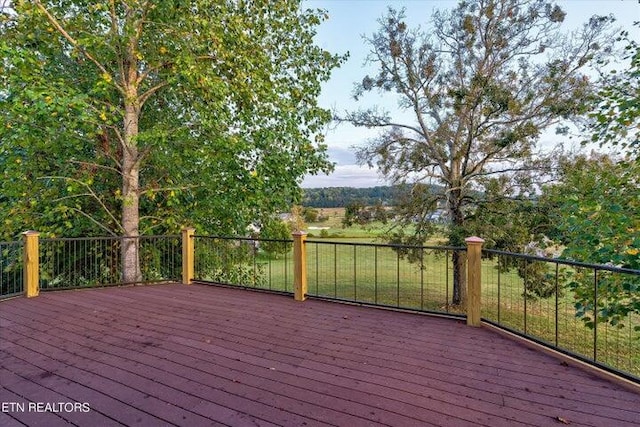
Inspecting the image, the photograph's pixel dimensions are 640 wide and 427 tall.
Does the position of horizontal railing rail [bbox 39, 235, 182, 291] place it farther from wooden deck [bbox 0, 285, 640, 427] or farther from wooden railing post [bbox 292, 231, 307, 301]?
wooden railing post [bbox 292, 231, 307, 301]

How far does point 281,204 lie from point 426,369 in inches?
216

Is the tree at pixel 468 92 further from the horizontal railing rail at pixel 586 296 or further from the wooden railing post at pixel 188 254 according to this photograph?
the wooden railing post at pixel 188 254

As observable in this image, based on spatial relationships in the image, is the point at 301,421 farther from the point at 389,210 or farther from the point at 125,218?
the point at 389,210

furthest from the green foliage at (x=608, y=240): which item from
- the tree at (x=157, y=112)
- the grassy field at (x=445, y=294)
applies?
the tree at (x=157, y=112)

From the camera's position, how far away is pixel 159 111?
7.91m

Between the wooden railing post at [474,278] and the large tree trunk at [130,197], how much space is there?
573 centimetres

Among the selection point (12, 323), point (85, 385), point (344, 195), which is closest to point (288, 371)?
point (85, 385)

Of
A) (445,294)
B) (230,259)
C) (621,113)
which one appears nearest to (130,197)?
(230,259)

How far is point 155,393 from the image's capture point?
239 cm

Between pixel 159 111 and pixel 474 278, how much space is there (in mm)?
7319

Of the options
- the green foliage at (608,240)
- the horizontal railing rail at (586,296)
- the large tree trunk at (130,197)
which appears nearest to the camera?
the horizontal railing rail at (586,296)

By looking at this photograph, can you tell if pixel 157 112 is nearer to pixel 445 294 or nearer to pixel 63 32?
pixel 63 32

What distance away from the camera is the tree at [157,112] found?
5816mm

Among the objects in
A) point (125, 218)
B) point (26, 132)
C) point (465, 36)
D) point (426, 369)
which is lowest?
point (426, 369)
